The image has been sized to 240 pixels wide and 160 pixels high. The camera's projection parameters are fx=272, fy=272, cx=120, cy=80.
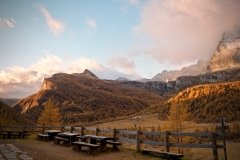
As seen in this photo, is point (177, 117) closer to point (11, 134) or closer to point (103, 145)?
point (103, 145)

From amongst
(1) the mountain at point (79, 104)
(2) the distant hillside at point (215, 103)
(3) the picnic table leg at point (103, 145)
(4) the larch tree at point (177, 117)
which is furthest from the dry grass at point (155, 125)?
(1) the mountain at point (79, 104)

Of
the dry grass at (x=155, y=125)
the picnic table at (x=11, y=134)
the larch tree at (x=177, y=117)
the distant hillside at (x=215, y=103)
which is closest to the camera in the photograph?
the picnic table at (x=11, y=134)

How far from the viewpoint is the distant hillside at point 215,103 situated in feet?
192

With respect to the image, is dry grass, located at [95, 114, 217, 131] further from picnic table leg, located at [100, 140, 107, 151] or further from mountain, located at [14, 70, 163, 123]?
mountain, located at [14, 70, 163, 123]

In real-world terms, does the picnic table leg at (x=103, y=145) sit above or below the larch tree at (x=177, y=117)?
below

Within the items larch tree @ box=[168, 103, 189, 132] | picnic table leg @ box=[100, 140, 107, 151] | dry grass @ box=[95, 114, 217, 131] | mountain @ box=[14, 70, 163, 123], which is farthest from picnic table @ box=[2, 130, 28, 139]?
mountain @ box=[14, 70, 163, 123]

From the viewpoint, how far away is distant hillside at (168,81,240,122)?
58.5m

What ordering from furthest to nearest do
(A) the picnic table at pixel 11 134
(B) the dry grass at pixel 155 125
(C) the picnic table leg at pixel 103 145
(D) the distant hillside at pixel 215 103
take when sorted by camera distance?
(D) the distant hillside at pixel 215 103
(B) the dry grass at pixel 155 125
(A) the picnic table at pixel 11 134
(C) the picnic table leg at pixel 103 145

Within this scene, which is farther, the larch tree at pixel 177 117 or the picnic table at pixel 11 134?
the larch tree at pixel 177 117

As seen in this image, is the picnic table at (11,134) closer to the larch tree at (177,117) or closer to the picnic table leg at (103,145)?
the picnic table leg at (103,145)

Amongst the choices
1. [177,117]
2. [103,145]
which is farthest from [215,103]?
[103,145]

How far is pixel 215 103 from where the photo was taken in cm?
6556

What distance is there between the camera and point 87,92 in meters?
185

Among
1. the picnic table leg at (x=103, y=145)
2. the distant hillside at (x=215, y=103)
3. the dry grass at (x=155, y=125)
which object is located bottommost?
the picnic table leg at (x=103, y=145)
